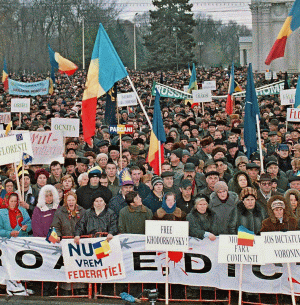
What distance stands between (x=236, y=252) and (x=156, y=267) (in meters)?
1.18

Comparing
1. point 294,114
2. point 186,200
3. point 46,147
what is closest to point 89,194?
point 186,200

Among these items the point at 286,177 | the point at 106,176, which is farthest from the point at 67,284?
the point at 286,177

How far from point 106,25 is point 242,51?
60.7 ft

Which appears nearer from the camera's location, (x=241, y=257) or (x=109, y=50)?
(x=241, y=257)

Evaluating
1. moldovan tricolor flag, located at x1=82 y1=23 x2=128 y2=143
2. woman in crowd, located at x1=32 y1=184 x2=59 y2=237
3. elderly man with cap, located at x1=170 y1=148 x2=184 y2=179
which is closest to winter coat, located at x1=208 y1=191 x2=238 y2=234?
woman in crowd, located at x1=32 y1=184 x2=59 y2=237

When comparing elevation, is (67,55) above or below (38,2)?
below

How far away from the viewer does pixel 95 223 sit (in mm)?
9625

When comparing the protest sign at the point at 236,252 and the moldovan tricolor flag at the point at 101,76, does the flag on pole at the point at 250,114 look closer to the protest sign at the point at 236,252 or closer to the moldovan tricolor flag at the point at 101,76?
the moldovan tricolor flag at the point at 101,76

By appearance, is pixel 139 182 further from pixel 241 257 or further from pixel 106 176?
pixel 241 257

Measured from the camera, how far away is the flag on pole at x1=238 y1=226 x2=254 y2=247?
8789 millimetres

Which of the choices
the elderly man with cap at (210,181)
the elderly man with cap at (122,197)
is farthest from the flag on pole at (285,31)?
the elderly man with cap at (122,197)

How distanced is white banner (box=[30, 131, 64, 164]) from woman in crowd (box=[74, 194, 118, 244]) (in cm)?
537

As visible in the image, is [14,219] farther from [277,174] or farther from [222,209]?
[277,174]

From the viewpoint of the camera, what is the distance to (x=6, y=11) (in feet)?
240
